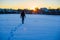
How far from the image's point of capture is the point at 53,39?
523 cm

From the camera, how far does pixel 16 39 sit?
5.15 metres

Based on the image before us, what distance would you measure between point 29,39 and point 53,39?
2.33ft

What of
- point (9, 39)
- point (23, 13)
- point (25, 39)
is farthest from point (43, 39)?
point (23, 13)

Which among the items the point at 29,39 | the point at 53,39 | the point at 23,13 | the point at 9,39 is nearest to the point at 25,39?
the point at 29,39

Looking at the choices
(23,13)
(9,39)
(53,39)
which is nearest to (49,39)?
(53,39)

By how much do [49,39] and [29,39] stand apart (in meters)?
0.59

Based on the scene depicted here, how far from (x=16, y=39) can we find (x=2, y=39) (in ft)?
1.33

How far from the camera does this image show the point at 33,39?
5.21 m

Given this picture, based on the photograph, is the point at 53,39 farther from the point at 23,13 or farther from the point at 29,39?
the point at 23,13

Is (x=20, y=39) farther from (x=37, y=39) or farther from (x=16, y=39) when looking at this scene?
(x=37, y=39)

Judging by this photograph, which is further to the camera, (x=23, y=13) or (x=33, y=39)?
(x=23, y=13)

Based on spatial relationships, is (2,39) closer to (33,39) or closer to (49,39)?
(33,39)

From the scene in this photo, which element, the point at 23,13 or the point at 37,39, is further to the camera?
the point at 23,13

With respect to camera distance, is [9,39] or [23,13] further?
[23,13]
